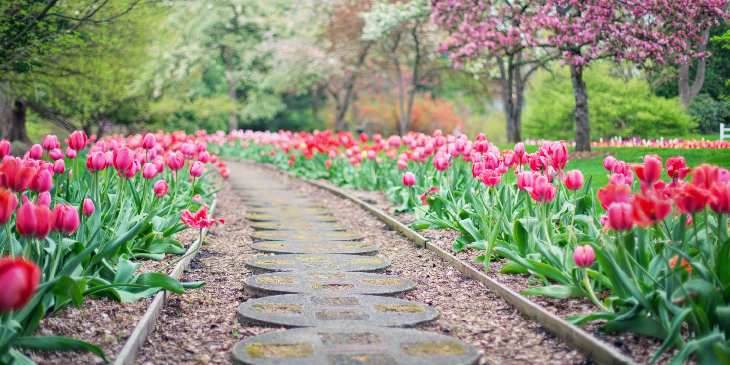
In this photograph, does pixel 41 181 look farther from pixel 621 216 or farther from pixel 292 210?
pixel 292 210

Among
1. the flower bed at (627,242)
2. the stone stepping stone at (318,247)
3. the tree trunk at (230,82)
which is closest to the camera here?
the flower bed at (627,242)

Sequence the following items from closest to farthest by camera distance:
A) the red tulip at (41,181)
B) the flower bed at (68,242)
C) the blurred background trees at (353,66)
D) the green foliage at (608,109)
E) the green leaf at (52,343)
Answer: the flower bed at (68,242) → the green leaf at (52,343) → the red tulip at (41,181) → the blurred background trees at (353,66) → the green foliage at (608,109)

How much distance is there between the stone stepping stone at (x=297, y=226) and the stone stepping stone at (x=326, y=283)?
123 inches

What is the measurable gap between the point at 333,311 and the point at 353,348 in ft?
2.89

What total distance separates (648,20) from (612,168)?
10.0 meters

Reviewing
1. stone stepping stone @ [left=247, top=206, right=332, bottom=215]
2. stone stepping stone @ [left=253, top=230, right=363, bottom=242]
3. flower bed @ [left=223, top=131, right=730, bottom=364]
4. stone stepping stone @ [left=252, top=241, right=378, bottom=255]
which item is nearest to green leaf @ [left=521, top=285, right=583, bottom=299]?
flower bed @ [left=223, top=131, right=730, bottom=364]

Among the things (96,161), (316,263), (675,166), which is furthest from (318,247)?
(675,166)

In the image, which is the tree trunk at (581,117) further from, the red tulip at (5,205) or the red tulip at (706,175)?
the red tulip at (5,205)

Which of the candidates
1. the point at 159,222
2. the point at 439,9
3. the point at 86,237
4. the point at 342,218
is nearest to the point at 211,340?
the point at 86,237

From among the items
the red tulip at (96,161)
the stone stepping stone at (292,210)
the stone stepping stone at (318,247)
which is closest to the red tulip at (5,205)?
the red tulip at (96,161)

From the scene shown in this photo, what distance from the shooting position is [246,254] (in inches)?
299

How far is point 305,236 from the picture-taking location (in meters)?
8.76

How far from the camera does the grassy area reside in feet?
26.1

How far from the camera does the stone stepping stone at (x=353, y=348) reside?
12.9ft
